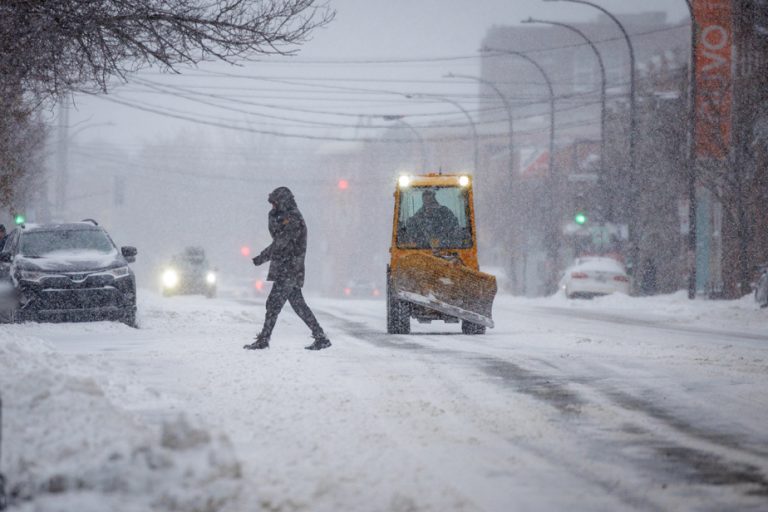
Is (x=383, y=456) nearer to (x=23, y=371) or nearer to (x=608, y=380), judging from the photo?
(x=23, y=371)

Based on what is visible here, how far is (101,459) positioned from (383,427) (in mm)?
2535

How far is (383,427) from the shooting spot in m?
7.77

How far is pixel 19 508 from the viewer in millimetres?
5191

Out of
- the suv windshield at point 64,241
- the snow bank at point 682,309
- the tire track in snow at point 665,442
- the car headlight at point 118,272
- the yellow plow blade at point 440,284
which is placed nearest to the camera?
the tire track in snow at point 665,442

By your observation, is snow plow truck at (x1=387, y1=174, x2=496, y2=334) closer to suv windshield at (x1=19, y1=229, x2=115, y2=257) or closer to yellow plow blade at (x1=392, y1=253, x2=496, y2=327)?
yellow plow blade at (x1=392, y1=253, x2=496, y2=327)

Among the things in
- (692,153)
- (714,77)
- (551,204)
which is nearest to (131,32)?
(692,153)

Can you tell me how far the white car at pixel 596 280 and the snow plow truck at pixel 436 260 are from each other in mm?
18666

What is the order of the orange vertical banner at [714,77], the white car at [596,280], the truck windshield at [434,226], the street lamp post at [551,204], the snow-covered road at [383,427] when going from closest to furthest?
the snow-covered road at [383,427] < the truck windshield at [434,226] < the orange vertical banner at [714,77] < the white car at [596,280] < the street lamp post at [551,204]

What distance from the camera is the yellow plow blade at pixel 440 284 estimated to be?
16562mm

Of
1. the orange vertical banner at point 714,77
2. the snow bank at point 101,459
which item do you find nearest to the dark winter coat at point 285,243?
the snow bank at point 101,459

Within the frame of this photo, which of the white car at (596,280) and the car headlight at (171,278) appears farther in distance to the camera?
the car headlight at (171,278)

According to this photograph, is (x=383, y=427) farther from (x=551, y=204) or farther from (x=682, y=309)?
(x=551, y=204)

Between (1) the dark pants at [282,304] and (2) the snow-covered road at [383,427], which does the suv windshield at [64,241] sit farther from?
(1) the dark pants at [282,304]

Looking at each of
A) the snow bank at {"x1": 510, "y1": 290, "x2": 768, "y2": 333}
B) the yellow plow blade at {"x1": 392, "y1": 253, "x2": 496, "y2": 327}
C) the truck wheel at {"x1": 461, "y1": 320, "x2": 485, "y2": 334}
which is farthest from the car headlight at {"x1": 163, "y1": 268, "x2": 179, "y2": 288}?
the yellow plow blade at {"x1": 392, "y1": 253, "x2": 496, "y2": 327}
